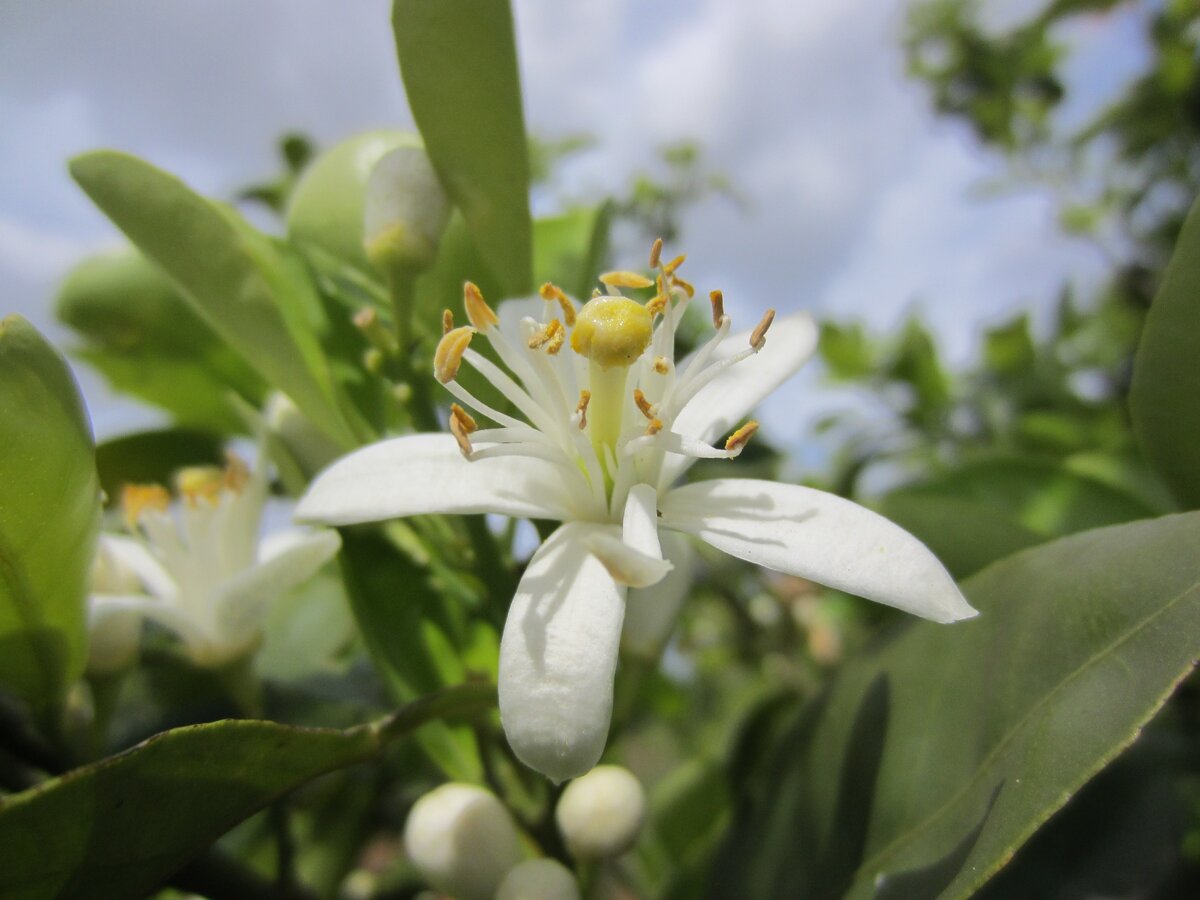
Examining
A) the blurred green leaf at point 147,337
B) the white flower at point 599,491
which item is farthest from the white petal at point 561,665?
the blurred green leaf at point 147,337

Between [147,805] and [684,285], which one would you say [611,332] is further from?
[147,805]

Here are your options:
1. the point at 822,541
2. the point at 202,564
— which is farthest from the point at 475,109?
the point at 202,564

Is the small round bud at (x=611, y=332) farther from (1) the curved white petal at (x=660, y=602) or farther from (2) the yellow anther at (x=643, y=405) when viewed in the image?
(1) the curved white petal at (x=660, y=602)

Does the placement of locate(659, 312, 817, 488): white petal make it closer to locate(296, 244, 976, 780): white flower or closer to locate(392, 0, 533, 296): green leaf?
locate(296, 244, 976, 780): white flower

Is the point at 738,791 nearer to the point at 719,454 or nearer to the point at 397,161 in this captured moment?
the point at 719,454

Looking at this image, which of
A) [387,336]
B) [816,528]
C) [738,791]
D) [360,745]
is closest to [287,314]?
[387,336]
